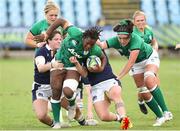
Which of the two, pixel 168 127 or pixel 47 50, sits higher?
pixel 47 50

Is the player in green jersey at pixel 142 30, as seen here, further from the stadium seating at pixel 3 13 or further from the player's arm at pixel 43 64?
the stadium seating at pixel 3 13

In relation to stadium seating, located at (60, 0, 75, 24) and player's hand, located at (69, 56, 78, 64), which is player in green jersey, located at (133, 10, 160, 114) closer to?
player's hand, located at (69, 56, 78, 64)

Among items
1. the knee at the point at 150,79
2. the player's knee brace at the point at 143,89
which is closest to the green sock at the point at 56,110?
the knee at the point at 150,79

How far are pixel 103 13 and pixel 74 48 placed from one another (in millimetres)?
28827

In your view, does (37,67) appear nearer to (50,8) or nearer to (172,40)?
(50,8)

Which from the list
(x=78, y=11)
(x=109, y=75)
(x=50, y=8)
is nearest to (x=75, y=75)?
(x=109, y=75)

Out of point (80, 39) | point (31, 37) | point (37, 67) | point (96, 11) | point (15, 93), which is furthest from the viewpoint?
point (96, 11)

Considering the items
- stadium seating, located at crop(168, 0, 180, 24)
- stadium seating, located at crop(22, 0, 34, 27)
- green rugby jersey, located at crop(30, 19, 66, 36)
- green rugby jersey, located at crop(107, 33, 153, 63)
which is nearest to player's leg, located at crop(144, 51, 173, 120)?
green rugby jersey, located at crop(107, 33, 153, 63)

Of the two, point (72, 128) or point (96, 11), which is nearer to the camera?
point (72, 128)

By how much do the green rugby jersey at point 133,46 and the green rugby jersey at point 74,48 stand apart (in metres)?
0.75

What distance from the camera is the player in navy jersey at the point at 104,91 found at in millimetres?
11188

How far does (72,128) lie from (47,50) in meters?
1.46

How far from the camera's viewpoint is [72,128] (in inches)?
446

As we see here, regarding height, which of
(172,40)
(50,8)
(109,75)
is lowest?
(172,40)
